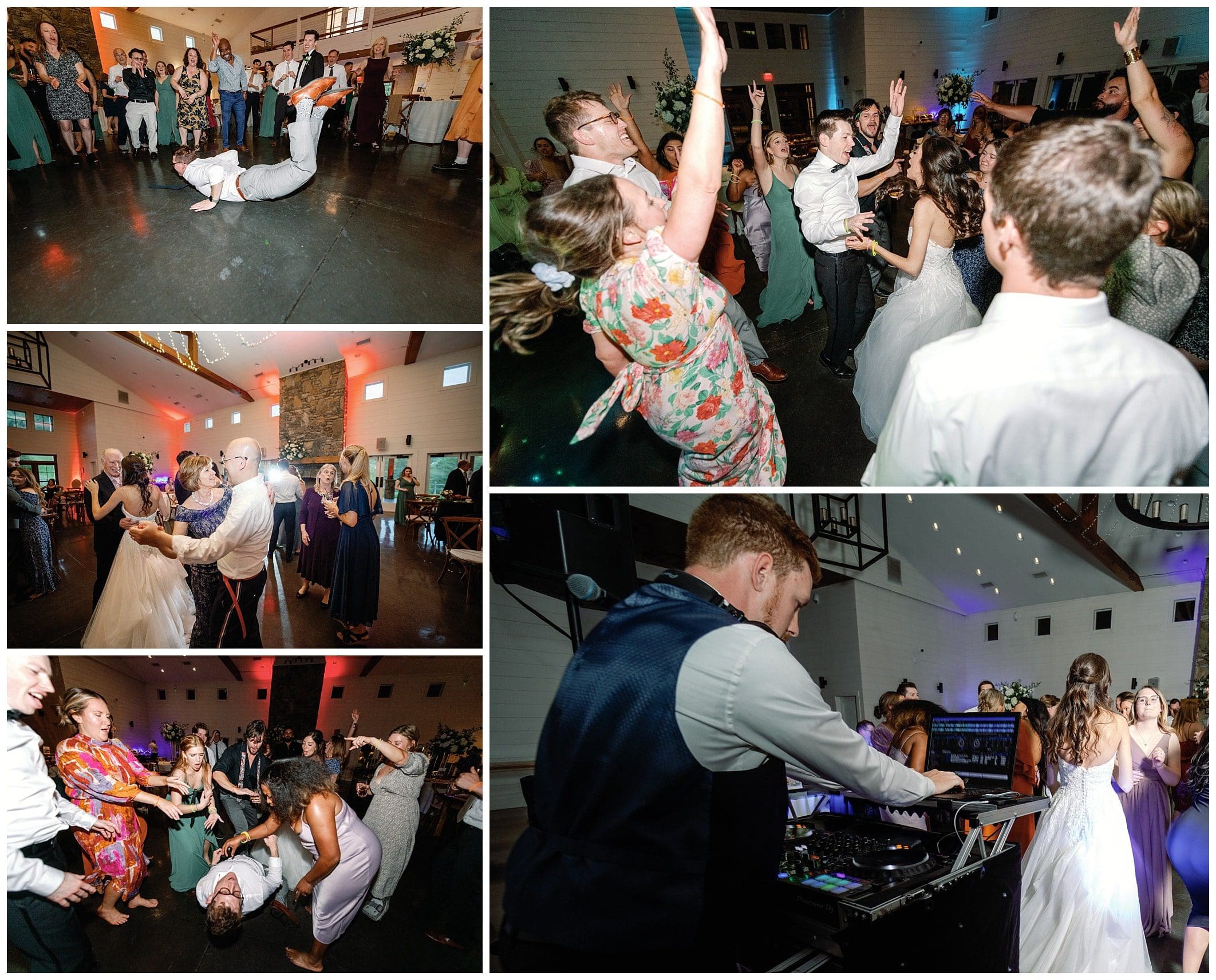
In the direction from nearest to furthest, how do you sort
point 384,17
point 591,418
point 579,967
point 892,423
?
point 579,967 < point 892,423 < point 591,418 < point 384,17

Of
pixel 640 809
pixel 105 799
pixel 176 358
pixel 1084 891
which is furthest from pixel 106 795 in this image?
pixel 1084 891

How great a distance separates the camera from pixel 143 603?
2613 millimetres

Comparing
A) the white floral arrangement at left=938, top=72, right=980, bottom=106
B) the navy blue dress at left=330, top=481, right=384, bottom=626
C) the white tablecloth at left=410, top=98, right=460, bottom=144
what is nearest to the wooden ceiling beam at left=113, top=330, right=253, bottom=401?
the navy blue dress at left=330, top=481, right=384, bottom=626

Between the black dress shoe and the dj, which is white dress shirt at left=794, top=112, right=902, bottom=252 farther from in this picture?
the dj

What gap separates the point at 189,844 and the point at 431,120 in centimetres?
267

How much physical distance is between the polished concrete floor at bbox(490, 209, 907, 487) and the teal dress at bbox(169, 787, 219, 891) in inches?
69.9

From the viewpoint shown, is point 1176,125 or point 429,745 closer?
point 1176,125

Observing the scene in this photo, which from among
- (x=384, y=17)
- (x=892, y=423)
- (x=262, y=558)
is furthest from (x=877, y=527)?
(x=384, y=17)

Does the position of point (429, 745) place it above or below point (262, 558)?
Result: below

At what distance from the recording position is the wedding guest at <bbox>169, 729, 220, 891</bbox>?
279 centimetres

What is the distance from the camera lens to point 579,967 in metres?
2.03

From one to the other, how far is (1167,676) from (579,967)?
2204 mm

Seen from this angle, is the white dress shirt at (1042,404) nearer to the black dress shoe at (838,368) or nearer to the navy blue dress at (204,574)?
the black dress shoe at (838,368)

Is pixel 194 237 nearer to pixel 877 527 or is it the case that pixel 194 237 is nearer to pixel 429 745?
pixel 429 745
